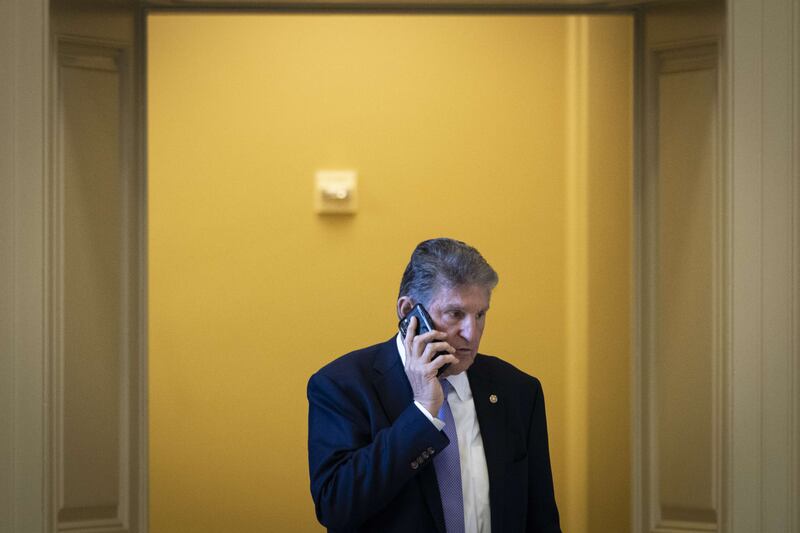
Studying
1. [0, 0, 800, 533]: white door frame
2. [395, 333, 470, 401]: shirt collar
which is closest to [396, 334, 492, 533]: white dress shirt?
[395, 333, 470, 401]: shirt collar

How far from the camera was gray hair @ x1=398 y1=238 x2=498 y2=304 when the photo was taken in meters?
2.72

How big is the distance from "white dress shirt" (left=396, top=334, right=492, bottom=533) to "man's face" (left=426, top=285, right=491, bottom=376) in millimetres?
143

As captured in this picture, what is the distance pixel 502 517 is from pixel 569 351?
10.6ft

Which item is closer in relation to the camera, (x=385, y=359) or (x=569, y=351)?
(x=385, y=359)

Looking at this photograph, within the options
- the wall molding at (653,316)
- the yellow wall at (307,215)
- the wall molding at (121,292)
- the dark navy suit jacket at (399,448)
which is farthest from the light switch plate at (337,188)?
the dark navy suit jacket at (399,448)

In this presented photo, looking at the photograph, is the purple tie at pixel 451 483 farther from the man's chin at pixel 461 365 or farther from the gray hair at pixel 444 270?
the gray hair at pixel 444 270

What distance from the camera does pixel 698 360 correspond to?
3885mm

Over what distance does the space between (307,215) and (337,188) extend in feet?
0.73

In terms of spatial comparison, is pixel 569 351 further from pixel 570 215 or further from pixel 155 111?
pixel 155 111

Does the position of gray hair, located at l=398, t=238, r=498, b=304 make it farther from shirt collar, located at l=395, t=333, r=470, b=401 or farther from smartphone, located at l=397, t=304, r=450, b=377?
shirt collar, located at l=395, t=333, r=470, b=401

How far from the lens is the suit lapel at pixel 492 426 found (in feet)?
8.89

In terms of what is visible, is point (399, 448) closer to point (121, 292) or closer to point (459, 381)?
point (459, 381)

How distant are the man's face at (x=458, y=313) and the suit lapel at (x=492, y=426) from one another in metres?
0.16

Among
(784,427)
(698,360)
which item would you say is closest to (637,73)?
(698,360)
